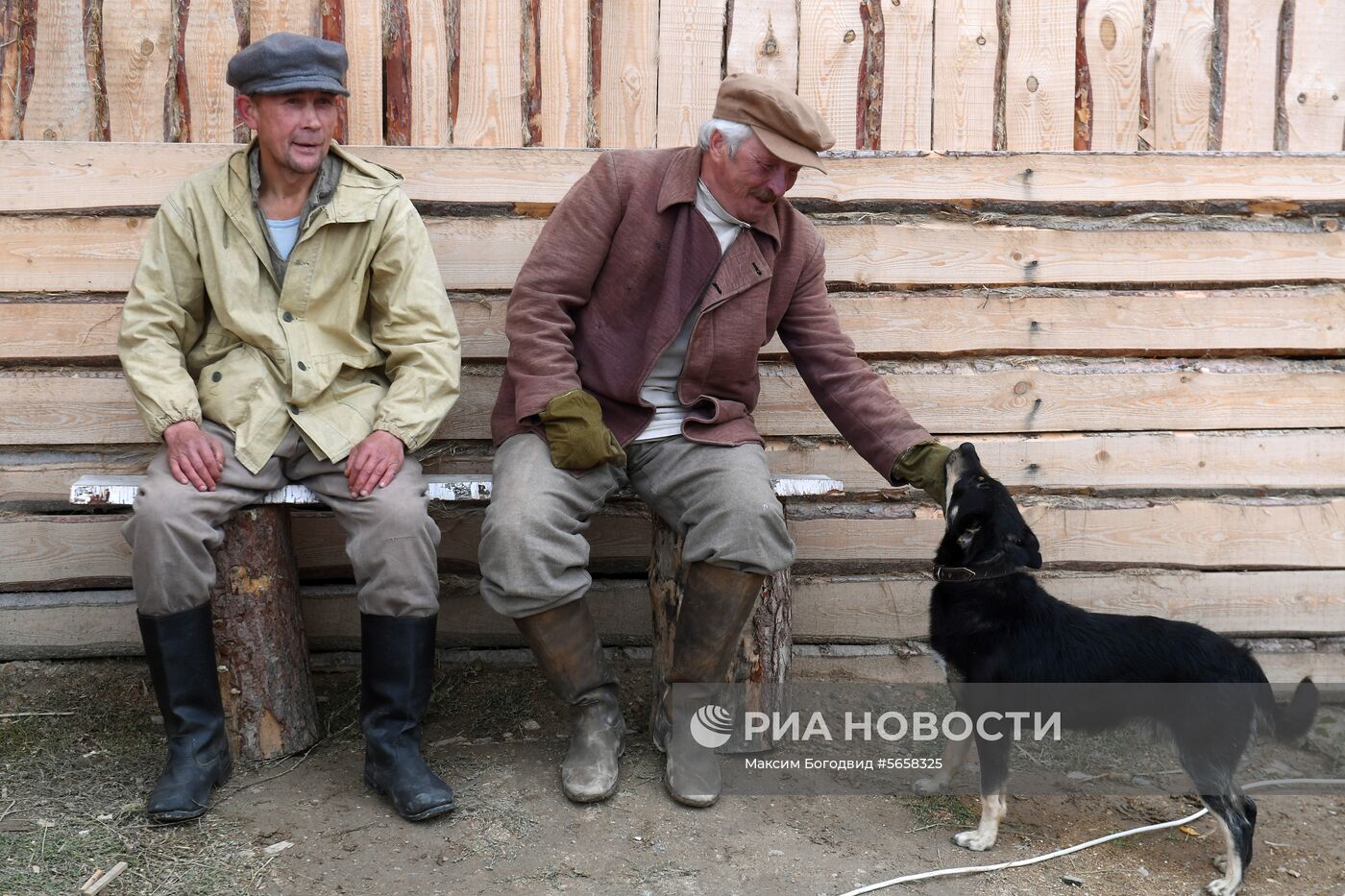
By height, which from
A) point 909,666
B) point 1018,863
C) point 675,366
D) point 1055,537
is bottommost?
point 1018,863

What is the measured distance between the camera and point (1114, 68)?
13.6 ft

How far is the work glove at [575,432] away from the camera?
342 cm

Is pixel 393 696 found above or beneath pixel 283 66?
beneath

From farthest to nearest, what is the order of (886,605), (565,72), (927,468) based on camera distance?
(886,605)
(565,72)
(927,468)

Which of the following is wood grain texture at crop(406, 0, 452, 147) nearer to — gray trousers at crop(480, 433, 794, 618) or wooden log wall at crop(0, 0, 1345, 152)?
wooden log wall at crop(0, 0, 1345, 152)

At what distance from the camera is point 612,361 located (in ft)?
11.9

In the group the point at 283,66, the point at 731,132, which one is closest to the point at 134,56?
the point at 283,66

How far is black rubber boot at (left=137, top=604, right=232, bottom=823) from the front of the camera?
3.27 metres

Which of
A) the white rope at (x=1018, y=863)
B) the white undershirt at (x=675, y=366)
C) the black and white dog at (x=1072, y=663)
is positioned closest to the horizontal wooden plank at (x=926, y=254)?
the white undershirt at (x=675, y=366)

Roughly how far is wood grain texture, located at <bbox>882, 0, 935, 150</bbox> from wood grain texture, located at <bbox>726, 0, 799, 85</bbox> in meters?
0.33

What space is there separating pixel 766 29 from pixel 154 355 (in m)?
2.28

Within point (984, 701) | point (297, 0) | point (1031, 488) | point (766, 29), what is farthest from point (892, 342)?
point (297, 0)

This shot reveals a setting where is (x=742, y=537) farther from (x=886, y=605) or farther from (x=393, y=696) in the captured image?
(x=886, y=605)

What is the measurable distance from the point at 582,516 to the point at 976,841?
147 centimetres
